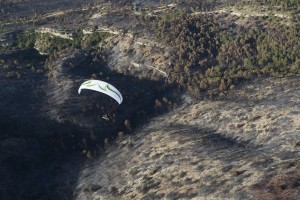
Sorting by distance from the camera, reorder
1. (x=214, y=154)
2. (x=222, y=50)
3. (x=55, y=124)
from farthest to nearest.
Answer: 1. (x=222, y=50)
2. (x=55, y=124)
3. (x=214, y=154)

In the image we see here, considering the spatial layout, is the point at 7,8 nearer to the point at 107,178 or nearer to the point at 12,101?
the point at 12,101

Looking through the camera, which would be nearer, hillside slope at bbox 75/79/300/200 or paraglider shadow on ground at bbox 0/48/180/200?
hillside slope at bbox 75/79/300/200

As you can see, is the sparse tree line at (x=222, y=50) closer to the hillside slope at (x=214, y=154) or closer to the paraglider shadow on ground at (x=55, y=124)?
the hillside slope at (x=214, y=154)

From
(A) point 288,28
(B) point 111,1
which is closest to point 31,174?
(A) point 288,28

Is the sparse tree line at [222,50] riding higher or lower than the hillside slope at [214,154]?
higher

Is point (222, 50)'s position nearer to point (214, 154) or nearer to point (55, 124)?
point (55, 124)

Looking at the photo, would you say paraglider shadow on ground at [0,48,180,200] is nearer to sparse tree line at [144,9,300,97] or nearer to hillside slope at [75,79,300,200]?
hillside slope at [75,79,300,200]

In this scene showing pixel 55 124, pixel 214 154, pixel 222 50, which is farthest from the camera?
pixel 222 50

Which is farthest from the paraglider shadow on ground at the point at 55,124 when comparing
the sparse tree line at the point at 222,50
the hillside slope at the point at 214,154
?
the sparse tree line at the point at 222,50

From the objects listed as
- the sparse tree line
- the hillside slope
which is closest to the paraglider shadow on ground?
the hillside slope

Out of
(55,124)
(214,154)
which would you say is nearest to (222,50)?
(55,124)

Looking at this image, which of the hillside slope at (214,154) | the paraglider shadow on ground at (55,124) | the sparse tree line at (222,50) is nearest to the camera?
the hillside slope at (214,154)

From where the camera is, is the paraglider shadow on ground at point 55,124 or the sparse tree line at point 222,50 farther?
the sparse tree line at point 222,50
